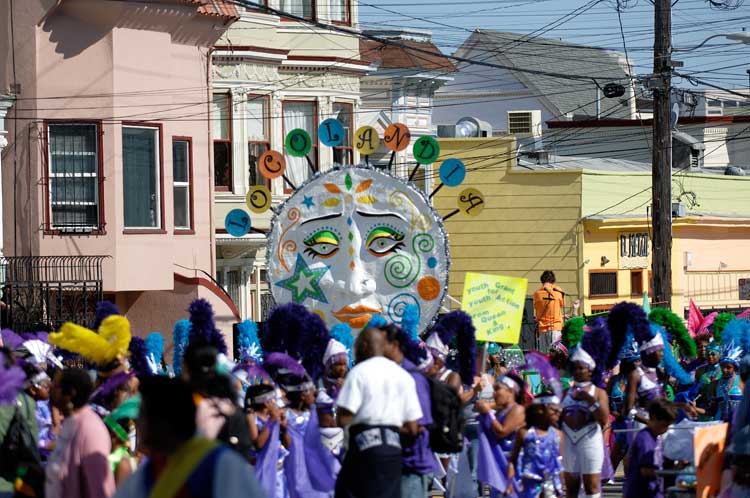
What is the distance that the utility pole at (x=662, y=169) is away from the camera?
24.0m

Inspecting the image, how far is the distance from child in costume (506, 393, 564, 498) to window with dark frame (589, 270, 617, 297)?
80.0 feet

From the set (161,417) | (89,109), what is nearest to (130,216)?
(89,109)

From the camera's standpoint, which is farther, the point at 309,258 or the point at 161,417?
the point at 309,258

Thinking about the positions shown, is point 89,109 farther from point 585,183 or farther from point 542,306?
point 585,183

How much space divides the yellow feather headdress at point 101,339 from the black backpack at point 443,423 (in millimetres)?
1952

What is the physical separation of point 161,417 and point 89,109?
58.4ft

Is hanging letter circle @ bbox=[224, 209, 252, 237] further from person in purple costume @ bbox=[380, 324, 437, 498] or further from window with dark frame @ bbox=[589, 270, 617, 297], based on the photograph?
window with dark frame @ bbox=[589, 270, 617, 297]

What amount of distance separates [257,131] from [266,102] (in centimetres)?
56

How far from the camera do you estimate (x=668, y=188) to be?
24.1 m

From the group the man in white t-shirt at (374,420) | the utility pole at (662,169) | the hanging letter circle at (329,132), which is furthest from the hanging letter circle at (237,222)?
the man in white t-shirt at (374,420)

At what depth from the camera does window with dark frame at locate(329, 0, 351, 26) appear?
3080cm

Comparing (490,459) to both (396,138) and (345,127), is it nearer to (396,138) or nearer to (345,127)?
(396,138)

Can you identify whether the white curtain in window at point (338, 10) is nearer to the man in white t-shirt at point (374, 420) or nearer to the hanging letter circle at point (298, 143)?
the hanging letter circle at point (298, 143)

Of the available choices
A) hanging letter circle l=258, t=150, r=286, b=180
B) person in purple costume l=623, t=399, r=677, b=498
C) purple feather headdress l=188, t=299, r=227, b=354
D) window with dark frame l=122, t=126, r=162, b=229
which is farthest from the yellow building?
person in purple costume l=623, t=399, r=677, b=498
